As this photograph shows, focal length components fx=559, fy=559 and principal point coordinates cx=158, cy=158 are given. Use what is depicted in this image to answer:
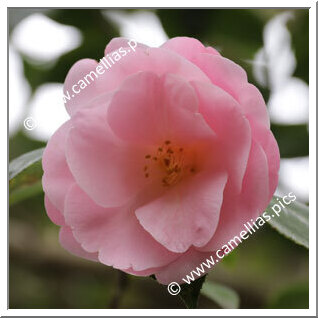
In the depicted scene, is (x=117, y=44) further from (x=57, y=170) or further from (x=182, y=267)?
(x=182, y=267)

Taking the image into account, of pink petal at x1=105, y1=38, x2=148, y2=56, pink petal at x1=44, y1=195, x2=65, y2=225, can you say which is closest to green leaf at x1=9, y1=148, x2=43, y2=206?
pink petal at x1=44, y1=195, x2=65, y2=225

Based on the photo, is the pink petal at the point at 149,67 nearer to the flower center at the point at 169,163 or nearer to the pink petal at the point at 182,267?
the flower center at the point at 169,163

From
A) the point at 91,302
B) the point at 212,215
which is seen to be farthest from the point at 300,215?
the point at 91,302

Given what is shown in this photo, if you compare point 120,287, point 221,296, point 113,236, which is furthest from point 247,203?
point 221,296

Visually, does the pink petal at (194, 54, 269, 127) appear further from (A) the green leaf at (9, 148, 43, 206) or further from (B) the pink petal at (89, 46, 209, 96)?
(A) the green leaf at (9, 148, 43, 206)

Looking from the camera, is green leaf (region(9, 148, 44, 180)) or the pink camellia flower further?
green leaf (region(9, 148, 44, 180))

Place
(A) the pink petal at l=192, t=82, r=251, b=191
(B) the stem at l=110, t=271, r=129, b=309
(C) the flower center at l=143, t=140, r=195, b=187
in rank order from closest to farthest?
(A) the pink petal at l=192, t=82, r=251, b=191
(C) the flower center at l=143, t=140, r=195, b=187
(B) the stem at l=110, t=271, r=129, b=309

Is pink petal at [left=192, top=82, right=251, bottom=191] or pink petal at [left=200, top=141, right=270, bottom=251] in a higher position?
pink petal at [left=192, top=82, right=251, bottom=191]
